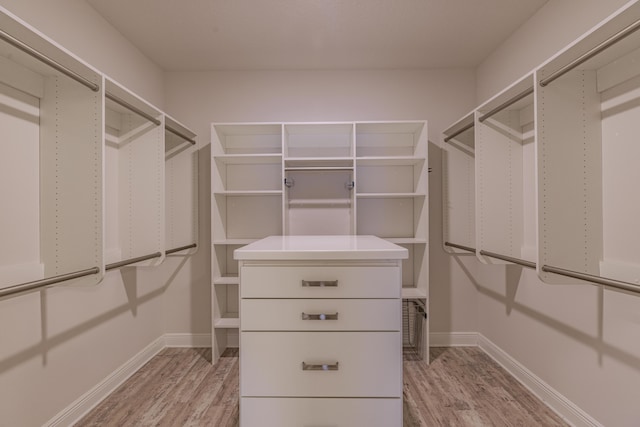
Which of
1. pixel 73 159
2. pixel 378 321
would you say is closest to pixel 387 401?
pixel 378 321

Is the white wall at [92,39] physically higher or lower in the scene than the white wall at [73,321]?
higher

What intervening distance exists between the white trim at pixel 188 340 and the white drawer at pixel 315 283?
1908 mm

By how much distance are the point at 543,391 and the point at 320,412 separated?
1.63 meters

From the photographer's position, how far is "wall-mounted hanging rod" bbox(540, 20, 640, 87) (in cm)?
111

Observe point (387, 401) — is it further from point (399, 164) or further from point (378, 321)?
point (399, 164)

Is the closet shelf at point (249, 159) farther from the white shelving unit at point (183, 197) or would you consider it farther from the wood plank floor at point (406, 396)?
the wood plank floor at point (406, 396)

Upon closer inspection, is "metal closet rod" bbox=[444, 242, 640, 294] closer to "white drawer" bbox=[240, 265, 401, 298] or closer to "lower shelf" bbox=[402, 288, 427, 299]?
"white drawer" bbox=[240, 265, 401, 298]

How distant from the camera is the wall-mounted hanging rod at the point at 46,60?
1155 mm

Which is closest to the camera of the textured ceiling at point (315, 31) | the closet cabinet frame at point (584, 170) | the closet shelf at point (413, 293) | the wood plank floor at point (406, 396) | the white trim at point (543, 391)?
the closet cabinet frame at point (584, 170)

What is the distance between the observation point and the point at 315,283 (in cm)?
138

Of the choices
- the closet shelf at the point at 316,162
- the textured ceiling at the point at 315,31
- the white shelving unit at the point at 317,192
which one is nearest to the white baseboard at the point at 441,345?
the white shelving unit at the point at 317,192

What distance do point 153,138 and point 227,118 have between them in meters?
0.86

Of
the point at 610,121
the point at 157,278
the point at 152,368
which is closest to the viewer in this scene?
the point at 610,121

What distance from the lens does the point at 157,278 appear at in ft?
9.30
